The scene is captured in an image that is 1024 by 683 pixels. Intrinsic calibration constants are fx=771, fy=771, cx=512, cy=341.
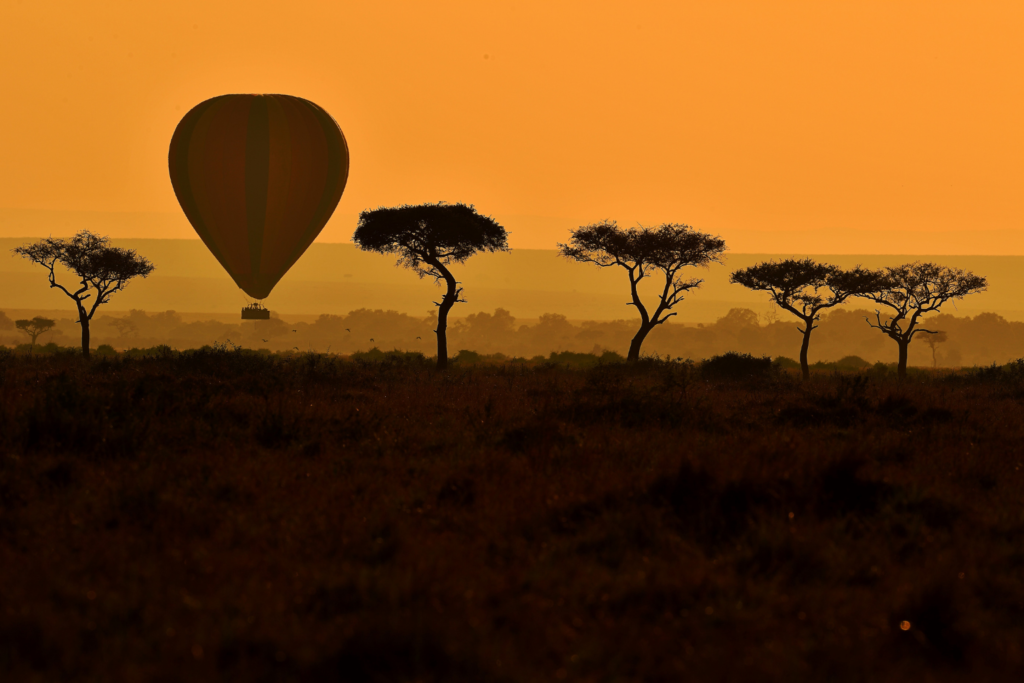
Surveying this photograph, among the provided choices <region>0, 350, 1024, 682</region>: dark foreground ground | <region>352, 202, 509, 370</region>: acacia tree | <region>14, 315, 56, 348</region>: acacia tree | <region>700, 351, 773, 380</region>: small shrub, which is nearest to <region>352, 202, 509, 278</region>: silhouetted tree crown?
<region>352, 202, 509, 370</region>: acacia tree

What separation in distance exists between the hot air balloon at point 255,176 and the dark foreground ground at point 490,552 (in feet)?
63.9

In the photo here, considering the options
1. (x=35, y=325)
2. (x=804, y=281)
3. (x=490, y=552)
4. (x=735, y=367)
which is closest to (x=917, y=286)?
(x=804, y=281)

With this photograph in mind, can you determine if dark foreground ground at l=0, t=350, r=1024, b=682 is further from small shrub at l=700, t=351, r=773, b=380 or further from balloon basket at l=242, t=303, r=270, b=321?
balloon basket at l=242, t=303, r=270, b=321

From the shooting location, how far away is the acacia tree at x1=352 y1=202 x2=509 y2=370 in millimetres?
38750

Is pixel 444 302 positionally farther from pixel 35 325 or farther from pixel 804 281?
pixel 35 325

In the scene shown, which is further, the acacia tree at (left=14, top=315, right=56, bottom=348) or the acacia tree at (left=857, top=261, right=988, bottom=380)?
the acacia tree at (left=14, top=315, right=56, bottom=348)

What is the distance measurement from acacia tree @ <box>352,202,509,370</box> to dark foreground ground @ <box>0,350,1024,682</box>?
2757 cm

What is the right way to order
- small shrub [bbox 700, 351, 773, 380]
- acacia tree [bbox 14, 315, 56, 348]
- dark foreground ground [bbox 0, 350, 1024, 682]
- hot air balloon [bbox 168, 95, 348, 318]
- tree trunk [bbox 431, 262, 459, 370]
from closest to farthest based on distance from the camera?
dark foreground ground [bbox 0, 350, 1024, 682] < small shrub [bbox 700, 351, 773, 380] < hot air balloon [bbox 168, 95, 348, 318] < tree trunk [bbox 431, 262, 459, 370] < acacia tree [bbox 14, 315, 56, 348]

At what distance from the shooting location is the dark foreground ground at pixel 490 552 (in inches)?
182

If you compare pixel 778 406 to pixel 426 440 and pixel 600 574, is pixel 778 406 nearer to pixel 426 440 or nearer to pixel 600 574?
pixel 426 440

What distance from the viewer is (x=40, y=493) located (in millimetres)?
7844

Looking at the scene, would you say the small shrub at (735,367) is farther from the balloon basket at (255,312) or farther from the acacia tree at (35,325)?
the acacia tree at (35,325)

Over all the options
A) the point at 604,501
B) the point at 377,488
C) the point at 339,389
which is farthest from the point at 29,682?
the point at 339,389

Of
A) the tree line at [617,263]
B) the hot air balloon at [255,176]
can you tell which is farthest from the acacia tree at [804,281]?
the hot air balloon at [255,176]
